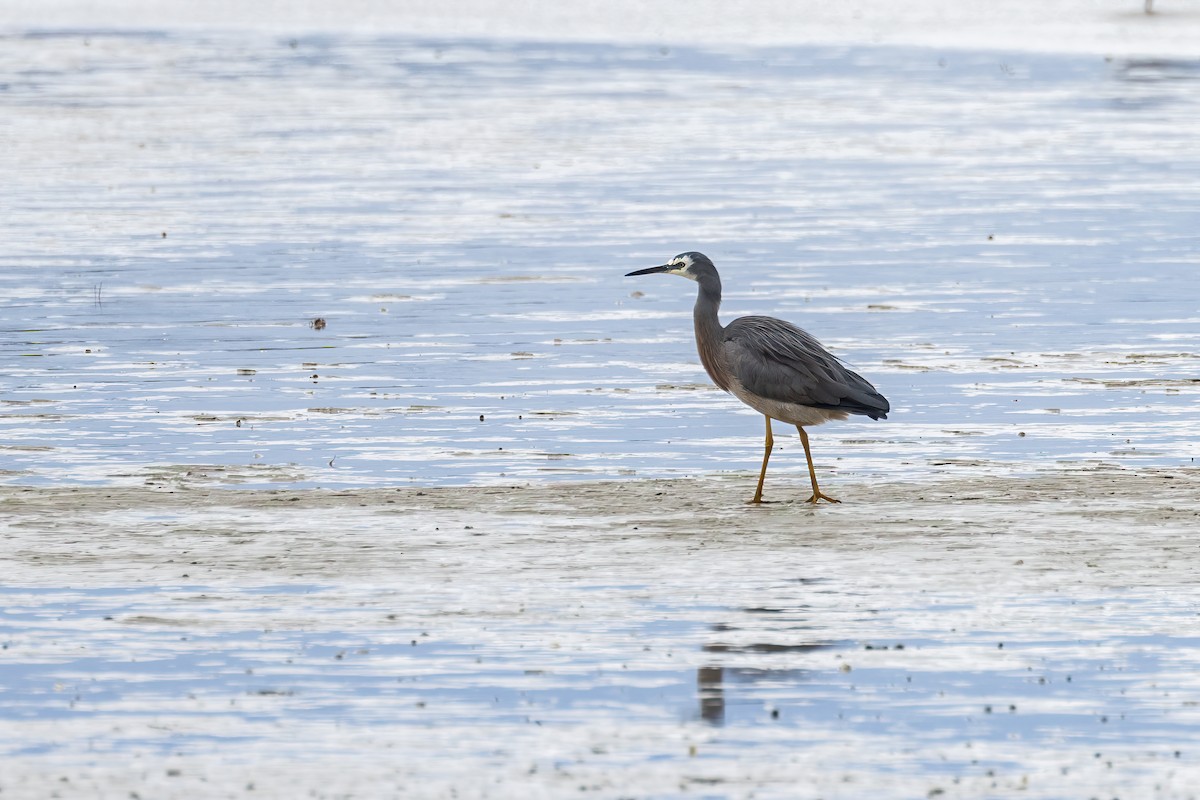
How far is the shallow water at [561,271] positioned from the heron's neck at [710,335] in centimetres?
97

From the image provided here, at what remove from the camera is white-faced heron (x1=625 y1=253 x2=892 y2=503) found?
1377 cm

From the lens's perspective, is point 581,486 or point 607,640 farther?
point 581,486

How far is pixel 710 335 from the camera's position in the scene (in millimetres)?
14242

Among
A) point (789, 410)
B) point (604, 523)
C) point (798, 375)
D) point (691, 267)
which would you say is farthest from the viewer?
point (691, 267)

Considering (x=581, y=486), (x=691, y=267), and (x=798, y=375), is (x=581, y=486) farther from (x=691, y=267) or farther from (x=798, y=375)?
(x=691, y=267)

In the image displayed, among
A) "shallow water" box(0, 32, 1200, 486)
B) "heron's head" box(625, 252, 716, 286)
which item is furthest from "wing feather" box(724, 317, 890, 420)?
"shallow water" box(0, 32, 1200, 486)

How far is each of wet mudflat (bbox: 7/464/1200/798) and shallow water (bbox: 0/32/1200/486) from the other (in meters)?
1.45

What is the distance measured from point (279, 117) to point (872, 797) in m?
35.9

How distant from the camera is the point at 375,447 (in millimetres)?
15617

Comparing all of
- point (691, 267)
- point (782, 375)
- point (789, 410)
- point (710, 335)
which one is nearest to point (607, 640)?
point (782, 375)

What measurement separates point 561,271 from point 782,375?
10907 millimetres

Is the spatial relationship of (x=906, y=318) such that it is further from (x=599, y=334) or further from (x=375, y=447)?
(x=375, y=447)

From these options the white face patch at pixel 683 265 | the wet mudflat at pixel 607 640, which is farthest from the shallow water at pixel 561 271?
the wet mudflat at pixel 607 640

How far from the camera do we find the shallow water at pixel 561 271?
1605 cm
